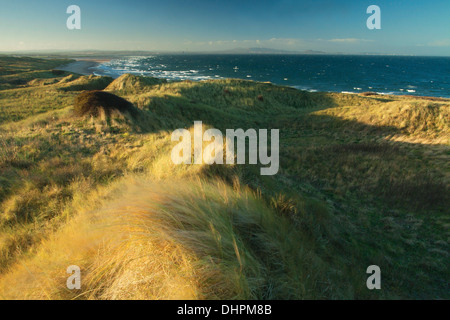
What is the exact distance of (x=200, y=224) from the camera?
2801 mm

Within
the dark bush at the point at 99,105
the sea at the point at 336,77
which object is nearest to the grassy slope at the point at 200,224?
the dark bush at the point at 99,105

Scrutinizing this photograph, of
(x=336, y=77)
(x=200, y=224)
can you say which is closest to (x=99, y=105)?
(x=200, y=224)

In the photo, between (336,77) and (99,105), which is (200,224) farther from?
(336,77)

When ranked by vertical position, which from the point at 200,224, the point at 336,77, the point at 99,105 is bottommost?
the point at 200,224

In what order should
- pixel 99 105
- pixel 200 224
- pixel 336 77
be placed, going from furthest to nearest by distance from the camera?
pixel 336 77
pixel 99 105
pixel 200 224

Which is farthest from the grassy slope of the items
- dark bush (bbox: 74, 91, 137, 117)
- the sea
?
the sea

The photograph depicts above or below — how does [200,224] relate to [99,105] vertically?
below

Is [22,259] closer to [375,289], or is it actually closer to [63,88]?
[375,289]

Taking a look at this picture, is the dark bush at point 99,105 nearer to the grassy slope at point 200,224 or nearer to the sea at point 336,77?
the grassy slope at point 200,224
